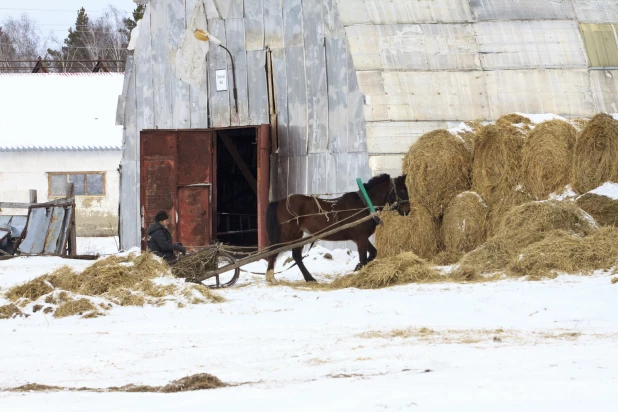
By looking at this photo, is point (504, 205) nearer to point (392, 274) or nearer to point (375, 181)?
point (375, 181)

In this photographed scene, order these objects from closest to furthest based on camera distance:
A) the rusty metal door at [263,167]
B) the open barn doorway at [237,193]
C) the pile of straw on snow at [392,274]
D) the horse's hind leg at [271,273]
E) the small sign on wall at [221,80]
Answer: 1. the pile of straw on snow at [392,274]
2. the horse's hind leg at [271,273]
3. the rusty metal door at [263,167]
4. the small sign on wall at [221,80]
5. the open barn doorway at [237,193]

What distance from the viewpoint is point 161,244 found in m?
12.1

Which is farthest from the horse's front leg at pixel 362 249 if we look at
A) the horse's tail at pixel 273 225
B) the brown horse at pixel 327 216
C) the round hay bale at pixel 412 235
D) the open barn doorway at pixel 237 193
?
the open barn doorway at pixel 237 193

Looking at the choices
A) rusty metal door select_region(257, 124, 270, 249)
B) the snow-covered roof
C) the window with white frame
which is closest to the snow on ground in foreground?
rusty metal door select_region(257, 124, 270, 249)

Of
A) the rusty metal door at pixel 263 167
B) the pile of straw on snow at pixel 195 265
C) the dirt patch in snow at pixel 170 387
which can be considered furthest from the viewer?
the rusty metal door at pixel 263 167

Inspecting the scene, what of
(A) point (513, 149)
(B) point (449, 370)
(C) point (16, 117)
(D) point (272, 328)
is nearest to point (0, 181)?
(C) point (16, 117)

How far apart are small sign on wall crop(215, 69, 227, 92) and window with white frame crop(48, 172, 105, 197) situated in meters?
13.3

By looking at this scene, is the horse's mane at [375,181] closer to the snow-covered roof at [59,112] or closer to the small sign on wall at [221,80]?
the small sign on wall at [221,80]

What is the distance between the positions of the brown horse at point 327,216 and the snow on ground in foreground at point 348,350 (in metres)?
1.79

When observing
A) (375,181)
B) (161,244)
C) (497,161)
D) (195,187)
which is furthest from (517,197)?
(195,187)

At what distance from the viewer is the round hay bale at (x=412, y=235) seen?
13.6m

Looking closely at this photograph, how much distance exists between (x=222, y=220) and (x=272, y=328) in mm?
11337

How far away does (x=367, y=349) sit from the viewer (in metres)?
7.24

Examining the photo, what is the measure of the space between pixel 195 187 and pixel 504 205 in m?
6.30
